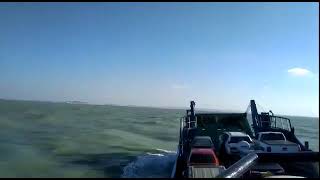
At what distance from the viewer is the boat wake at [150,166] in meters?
23.3

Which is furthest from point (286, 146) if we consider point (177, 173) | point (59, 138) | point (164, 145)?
point (59, 138)

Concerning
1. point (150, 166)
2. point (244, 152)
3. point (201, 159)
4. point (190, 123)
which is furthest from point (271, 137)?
point (190, 123)

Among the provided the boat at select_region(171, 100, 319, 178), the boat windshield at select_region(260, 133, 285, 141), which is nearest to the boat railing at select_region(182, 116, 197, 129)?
the boat at select_region(171, 100, 319, 178)

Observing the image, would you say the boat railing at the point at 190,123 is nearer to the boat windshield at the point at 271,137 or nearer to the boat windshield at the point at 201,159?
the boat windshield at the point at 271,137

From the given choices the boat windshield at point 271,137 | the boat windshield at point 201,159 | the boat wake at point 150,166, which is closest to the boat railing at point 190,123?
the boat wake at point 150,166

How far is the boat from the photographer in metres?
3.53

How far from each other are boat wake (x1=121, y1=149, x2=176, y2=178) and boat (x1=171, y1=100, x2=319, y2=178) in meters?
2.43

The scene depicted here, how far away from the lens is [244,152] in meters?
20.5

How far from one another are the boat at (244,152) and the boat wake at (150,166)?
2.43 m

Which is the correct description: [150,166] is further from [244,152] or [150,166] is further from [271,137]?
[271,137]

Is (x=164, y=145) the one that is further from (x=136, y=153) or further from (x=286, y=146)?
(x=286, y=146)

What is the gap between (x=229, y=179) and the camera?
3.14m

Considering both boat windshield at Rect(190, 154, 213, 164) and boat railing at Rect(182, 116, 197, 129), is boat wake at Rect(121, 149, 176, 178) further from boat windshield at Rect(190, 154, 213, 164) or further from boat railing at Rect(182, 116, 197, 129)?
boat windshield at Rect(190, 154, 213, 164)

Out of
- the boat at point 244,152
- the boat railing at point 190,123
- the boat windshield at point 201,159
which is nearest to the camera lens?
the boat at point 244,152
